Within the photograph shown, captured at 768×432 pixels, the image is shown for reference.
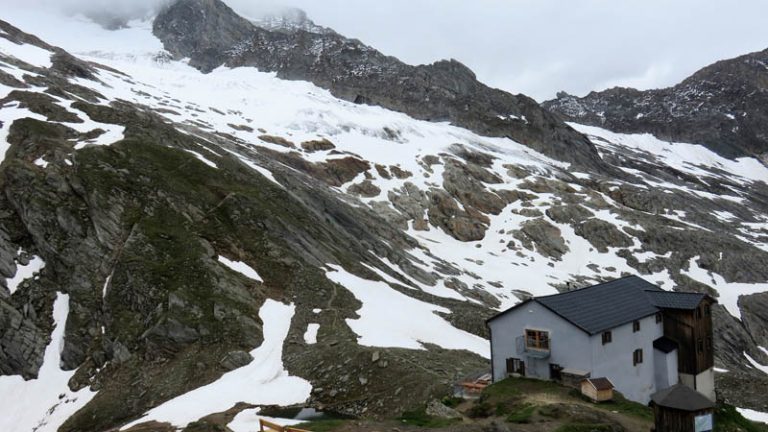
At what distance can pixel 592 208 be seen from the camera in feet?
367

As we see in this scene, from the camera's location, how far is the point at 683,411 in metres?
19.1

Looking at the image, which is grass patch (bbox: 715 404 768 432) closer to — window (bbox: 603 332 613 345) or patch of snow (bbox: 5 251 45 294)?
window (bbox: 603 332 613 345)

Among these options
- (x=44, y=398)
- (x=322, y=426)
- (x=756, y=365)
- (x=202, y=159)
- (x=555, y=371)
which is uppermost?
(x=202, y=159)

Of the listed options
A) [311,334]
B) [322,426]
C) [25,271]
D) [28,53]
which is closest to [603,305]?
[322,426]

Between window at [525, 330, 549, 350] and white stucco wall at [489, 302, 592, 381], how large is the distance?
26 cm

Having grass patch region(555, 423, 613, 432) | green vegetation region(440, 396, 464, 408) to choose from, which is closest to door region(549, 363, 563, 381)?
green vegetation region(440, 396, 464, 408)

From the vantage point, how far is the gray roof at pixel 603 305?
2970cm

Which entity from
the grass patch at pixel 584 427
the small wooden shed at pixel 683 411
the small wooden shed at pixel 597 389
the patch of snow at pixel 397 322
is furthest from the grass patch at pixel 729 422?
the patch of snow at pixel 397 322

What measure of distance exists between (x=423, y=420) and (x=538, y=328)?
10.6 meters

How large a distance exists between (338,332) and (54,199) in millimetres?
28329

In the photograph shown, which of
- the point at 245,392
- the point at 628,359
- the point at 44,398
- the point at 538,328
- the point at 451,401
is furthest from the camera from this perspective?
the point at 44,398

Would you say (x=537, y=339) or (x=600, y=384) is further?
(x=537, y=339)

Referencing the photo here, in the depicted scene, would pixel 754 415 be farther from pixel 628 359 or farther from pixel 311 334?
pixel 311 334

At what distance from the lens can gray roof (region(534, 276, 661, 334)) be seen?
29703 millimetres
